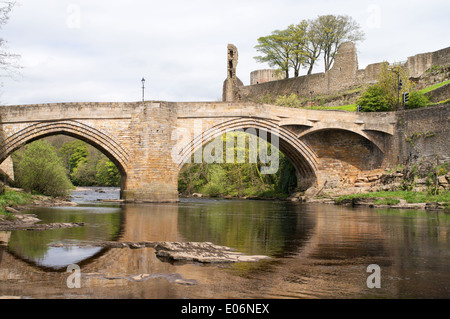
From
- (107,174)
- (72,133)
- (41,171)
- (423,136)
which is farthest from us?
(107,174)

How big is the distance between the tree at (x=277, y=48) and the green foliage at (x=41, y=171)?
27.7 m

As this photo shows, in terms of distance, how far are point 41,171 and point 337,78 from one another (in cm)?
2843

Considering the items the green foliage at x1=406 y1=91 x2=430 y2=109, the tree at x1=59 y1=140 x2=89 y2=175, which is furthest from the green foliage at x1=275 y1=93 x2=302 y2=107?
the tree at x1=59 y1=140 x2=89 y2=175

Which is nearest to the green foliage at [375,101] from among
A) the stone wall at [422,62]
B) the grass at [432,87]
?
the grass at [432,87]

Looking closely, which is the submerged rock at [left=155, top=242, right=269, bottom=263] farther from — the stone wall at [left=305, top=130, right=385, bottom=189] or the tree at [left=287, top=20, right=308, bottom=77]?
the tree at [left=287, top=20, right=308, bottom=77]

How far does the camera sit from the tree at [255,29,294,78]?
46.3m

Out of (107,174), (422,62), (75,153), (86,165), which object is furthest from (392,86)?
(75,153)

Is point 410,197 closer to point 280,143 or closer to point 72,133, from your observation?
point 280,143

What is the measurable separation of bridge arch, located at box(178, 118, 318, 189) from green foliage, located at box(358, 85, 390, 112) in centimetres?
606

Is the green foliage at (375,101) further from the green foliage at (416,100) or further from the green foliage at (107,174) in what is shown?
the green foliage at (107,174)

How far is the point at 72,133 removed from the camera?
24.9 m

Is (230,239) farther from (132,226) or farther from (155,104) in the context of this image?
(155,104)

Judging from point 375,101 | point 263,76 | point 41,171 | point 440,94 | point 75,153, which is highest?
point 263,76
